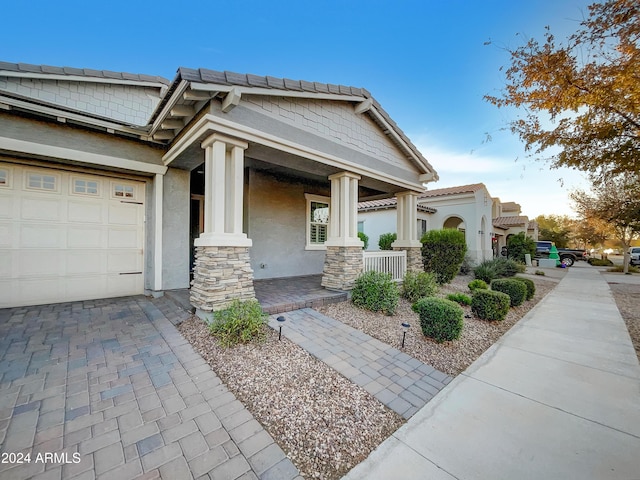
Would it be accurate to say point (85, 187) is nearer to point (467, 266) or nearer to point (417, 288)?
point (417, 288)

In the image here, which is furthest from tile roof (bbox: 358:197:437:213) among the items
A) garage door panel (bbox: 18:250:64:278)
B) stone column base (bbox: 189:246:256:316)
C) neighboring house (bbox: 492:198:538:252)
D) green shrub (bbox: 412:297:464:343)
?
garage door panel (bbox: 18:250:64:278)

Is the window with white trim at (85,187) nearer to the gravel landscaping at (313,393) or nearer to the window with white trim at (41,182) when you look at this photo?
the window with white trim at (41,182)

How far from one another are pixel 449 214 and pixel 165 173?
15.0 m

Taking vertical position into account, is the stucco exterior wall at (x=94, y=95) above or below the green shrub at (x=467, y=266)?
above

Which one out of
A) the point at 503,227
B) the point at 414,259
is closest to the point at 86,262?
the point at 414,259

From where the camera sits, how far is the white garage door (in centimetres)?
506

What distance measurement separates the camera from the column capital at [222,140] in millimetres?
Answer: 4672

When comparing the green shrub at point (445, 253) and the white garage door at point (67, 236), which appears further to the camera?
the green shrub at point (445, 253)

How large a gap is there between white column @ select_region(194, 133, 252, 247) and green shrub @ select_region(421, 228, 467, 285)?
720cm

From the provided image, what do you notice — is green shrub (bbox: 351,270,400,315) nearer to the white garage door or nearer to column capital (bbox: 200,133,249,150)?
column capital (bbox: 200,133,249,150)

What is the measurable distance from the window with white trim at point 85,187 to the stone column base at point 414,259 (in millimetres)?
9009

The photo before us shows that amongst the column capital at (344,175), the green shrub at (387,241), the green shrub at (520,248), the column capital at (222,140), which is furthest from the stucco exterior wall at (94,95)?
the green shrub at (520,248)

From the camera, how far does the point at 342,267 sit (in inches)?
267

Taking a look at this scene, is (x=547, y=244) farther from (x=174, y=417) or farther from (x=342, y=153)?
(x=174, y=417)
